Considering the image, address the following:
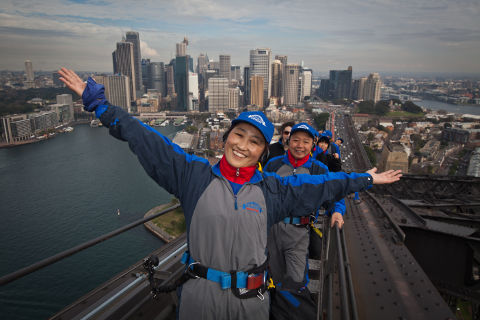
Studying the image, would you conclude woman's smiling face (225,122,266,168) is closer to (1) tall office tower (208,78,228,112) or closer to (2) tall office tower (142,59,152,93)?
(1) tall office tower (208,78,228,112)

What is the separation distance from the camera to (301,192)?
2.63 ft

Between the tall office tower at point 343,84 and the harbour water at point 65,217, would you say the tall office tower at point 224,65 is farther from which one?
the harbour water at point 65,217

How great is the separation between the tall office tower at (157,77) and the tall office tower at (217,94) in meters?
23.2

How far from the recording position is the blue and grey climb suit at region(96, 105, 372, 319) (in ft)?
2.26

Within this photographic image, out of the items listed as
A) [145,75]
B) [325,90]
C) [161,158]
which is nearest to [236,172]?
[161,158]

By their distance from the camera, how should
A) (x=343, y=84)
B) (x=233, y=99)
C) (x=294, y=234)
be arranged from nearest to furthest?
(x=294, y=234) → (x=233, y=99) → (x=343, y=84)

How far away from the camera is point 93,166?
782 inches

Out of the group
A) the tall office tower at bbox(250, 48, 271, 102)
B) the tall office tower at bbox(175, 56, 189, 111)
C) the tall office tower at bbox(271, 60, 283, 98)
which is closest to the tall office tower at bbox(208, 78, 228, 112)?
the tall office tower at bbox(175, 56, 189, 111)

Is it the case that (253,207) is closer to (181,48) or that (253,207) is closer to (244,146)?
(244,146)

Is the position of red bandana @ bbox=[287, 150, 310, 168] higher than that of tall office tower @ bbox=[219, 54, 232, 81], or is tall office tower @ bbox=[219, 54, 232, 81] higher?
tall office tower @ bbox=[219, 54, 232, 81]

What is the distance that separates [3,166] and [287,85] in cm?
4262

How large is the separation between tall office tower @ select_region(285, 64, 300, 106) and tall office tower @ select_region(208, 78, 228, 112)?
12995 millimetres

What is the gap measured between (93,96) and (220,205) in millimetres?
430

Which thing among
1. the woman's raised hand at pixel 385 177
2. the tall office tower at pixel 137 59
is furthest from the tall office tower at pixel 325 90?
the woman's raised hand at pixel 385 177
